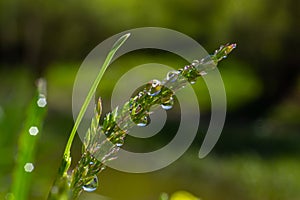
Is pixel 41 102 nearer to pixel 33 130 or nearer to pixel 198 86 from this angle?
pixel 33 130

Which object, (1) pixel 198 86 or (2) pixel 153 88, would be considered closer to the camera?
(2) pixel 153 88

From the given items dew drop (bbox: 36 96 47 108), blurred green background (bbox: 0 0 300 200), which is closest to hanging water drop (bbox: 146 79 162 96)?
dew drop (bbox: 36 96 47 108)

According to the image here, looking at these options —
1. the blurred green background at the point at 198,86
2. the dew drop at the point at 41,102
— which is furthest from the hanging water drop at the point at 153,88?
the blurred green background at the point at 198,86

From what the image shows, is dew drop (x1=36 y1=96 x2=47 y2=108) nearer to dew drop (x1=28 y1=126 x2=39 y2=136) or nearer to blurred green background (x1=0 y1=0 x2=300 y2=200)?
dew drop (x1=28 y1=126 x2=39 y2=136)

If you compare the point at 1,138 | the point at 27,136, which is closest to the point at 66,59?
the point at 1,138

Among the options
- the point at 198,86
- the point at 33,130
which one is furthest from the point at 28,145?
the point at 198,86

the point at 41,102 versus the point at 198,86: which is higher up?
the point at 198,86

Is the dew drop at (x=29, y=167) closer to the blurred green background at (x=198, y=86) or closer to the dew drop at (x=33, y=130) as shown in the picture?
the dew drop at (x=33, y=130)
